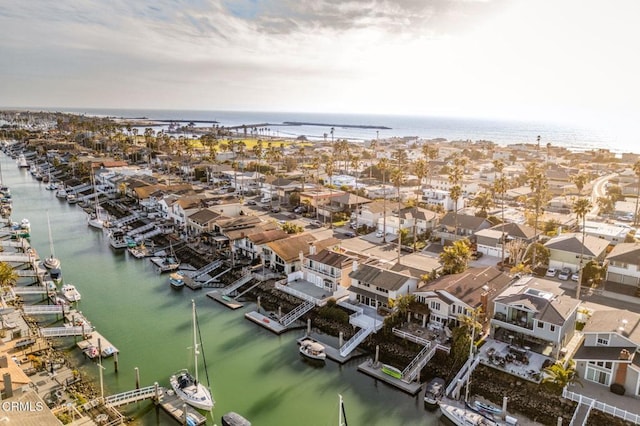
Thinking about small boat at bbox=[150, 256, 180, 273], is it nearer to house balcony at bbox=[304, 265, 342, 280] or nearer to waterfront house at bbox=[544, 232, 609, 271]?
house balcony at bbox=[304, 265, 342, 280]

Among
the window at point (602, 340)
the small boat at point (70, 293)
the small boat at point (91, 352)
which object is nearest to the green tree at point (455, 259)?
the window at point (602, 340)

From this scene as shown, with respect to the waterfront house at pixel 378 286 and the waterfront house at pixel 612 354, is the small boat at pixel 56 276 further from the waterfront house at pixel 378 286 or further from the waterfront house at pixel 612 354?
the waterfront house at pixel 612 354

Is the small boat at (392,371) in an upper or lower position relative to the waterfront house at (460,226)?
lower

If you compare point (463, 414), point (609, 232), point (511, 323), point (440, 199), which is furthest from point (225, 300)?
point (609, 232)

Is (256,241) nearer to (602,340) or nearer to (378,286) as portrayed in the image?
(378,286)

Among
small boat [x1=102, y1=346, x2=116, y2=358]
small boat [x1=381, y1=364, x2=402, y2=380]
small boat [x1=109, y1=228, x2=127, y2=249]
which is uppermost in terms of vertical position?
small boat [x1=109, y1=228, x2=127, y2=249]

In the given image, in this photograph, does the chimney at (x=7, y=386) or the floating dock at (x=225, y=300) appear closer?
the chimney at (x=7, y=386)

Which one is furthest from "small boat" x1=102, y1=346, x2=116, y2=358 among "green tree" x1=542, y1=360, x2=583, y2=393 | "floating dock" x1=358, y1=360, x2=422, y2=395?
"green tree" x1=542, y1=360, x2=583, y2=393
